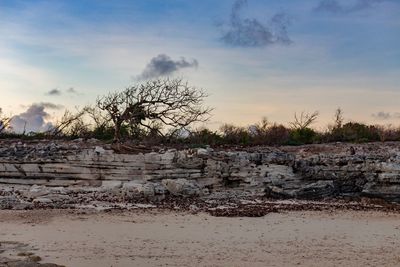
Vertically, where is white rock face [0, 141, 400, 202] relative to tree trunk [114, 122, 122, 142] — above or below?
below

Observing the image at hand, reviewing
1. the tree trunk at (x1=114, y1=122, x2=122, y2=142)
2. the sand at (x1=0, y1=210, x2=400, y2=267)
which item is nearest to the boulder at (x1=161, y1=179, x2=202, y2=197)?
the sand at (x1=0, y1=210, x2=400, y2=267)

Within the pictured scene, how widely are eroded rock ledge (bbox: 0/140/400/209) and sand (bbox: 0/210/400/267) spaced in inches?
149

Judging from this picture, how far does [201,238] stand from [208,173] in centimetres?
829

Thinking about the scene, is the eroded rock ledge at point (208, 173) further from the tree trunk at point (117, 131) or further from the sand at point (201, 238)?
the sand at point (201, 238)

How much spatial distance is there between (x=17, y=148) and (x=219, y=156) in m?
7.45

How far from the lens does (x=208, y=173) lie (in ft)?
65.6

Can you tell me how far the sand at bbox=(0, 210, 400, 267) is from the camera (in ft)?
32.6

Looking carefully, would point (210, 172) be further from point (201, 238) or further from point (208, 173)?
point (201, 238)

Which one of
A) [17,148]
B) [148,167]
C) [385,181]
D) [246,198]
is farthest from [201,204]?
[17,148]

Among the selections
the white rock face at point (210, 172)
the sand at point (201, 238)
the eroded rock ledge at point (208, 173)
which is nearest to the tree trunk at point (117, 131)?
the eroded rock ledge at point (208, 173)

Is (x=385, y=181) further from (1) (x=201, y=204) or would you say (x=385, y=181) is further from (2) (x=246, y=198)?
(1) (x=201, y=204)

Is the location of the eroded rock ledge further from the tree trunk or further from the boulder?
the tree trunk

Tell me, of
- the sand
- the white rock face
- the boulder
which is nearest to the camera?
the sand

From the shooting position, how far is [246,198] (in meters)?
18.8
